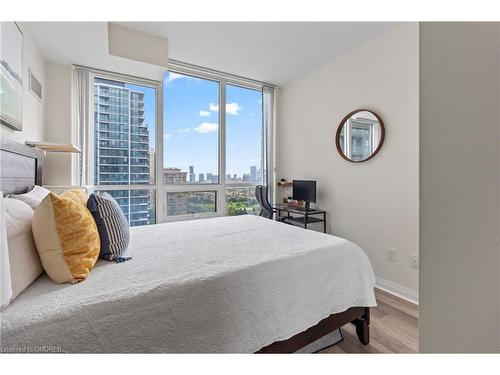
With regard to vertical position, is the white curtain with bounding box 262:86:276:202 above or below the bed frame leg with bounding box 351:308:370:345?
above

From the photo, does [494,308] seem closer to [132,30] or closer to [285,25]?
[285,25]

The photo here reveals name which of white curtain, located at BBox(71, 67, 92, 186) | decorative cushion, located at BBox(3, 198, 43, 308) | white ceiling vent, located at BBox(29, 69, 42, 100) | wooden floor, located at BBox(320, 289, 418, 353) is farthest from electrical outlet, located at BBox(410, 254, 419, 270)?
white ceiling vent, located at BBox(29, 69, 42, 100)

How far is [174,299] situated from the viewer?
3.35 feet

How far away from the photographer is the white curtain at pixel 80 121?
2783mm

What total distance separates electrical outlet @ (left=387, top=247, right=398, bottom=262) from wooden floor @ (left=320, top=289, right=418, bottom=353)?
397 millimetres

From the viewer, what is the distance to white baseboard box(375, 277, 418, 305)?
2.28 meters

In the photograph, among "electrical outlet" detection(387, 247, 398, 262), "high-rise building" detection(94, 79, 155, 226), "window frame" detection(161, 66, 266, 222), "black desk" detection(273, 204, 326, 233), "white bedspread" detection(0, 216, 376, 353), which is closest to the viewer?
"white bedspread" detection(0, 216, 376, 353)

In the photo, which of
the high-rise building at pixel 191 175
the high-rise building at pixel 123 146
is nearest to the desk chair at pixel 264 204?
the high-rise building at pixel 191 175

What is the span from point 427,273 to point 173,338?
0.94m

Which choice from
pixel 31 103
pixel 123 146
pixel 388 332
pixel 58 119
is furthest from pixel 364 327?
pixel 58 119

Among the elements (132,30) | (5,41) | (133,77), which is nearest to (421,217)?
(5,41)

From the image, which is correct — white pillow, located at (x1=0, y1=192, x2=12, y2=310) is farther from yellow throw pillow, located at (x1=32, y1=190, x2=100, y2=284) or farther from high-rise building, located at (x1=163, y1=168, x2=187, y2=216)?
high-rise building, located at (x1=163, y1=168, x2=187, y2=216)

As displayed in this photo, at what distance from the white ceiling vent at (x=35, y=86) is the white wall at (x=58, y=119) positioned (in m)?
0.26

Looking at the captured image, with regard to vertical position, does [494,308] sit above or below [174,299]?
above
